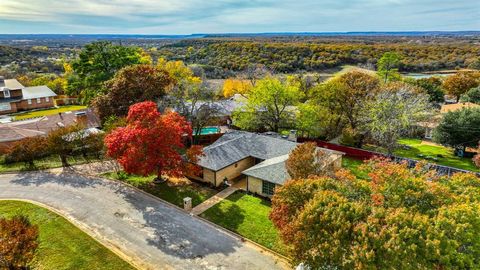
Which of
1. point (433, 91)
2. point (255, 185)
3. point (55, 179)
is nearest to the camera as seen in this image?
point (255, 185)

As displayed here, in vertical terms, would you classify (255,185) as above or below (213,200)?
above

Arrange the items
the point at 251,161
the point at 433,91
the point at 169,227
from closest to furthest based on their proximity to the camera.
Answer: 1. the point at 169,227
2. the point at 251,161
3. the point at 433,91

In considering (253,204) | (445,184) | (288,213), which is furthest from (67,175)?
(445,184)

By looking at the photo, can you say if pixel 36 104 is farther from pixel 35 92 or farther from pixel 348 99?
pixel 348 99

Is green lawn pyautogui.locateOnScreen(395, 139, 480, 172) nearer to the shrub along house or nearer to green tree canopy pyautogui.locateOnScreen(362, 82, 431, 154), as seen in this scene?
green tree canopy pyautogui.locateOnScreen(362, 82, 431, 154)

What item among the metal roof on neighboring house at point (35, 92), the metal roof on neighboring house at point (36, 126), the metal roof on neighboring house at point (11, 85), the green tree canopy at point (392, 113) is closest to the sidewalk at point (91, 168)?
the metal roof on neighboring house at point (36, 126)

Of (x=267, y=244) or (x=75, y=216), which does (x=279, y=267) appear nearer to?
(x=267, y=244)

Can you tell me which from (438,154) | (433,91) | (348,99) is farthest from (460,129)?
(433,91)
